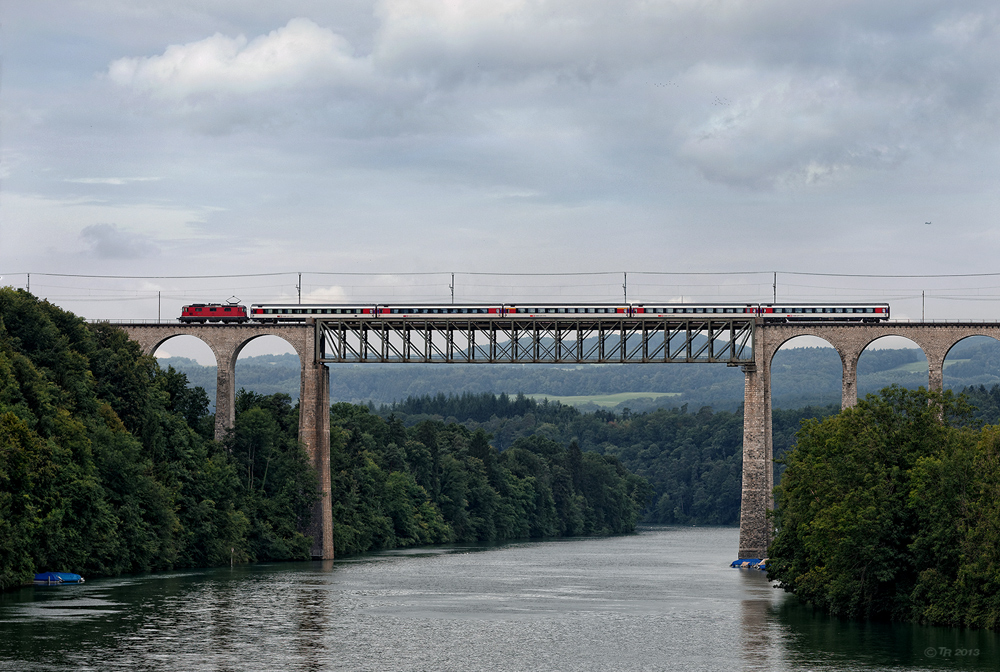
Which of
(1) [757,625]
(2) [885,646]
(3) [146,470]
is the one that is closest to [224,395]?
(3) [146,470]

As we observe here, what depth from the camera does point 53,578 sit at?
3007 inches

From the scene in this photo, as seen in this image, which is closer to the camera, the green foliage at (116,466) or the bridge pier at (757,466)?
the green foliage at (116,466)

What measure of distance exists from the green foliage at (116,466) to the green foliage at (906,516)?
143 ft

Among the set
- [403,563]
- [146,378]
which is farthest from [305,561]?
[146,378]

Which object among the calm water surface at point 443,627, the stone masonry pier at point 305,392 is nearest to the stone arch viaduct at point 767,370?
the calm water surface at point 443,627

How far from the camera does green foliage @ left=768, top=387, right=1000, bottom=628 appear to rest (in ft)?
195

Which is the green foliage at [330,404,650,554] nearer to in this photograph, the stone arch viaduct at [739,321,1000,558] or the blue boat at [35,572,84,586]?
the stone arch viaduct at [739,321,1000,558]

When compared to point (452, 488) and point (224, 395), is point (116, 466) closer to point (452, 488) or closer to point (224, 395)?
point (224, 395)

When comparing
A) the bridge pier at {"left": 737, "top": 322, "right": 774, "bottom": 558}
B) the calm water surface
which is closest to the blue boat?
the calm water surface

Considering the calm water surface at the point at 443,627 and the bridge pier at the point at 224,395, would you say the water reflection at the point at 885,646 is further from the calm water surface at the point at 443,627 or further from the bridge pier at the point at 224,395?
the bridge pier at the point at 224,395

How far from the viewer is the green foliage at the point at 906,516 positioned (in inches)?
2341

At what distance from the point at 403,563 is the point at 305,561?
826cm

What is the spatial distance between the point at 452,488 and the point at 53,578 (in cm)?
8009

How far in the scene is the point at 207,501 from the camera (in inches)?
3760
